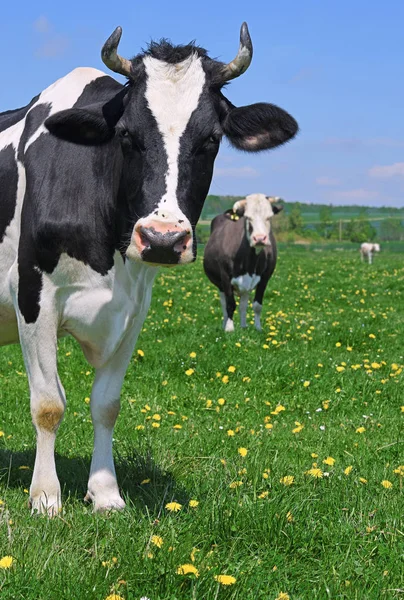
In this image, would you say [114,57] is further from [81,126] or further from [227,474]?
[227,474]

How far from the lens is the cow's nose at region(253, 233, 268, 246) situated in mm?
13344

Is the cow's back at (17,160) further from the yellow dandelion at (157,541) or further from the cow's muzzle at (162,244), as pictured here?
the yellow dandelion at (157,541)

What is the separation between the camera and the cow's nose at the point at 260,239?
1334 cm

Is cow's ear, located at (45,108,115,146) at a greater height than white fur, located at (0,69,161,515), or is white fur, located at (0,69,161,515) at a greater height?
cow's ear, located at (45,108,115,146)

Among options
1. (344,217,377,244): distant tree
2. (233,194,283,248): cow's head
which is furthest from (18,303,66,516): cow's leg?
(344,217,377,244): distant tree

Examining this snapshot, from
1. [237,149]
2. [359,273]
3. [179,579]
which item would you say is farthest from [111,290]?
[359,273]

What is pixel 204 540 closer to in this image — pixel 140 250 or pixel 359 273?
pixel 140 250

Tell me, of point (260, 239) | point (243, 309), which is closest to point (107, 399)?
point (260, 239)

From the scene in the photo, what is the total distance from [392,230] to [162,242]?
201ft

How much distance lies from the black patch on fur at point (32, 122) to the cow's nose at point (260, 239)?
8.66 meters

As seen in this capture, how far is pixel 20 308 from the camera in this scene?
4.51 meters

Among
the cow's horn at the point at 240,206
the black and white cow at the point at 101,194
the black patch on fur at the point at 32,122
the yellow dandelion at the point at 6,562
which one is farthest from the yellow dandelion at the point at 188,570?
the cow's horn at the point at 240,206

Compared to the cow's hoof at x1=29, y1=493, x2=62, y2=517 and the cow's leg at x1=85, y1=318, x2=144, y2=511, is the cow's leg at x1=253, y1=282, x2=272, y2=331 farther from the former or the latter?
the cow's hoof at x1=29, y1=493, x2=62, y2=517

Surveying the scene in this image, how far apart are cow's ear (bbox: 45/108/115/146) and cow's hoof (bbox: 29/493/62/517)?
2.13 metres
